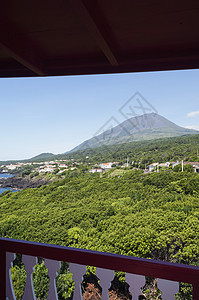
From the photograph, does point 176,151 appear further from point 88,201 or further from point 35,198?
point 35,198

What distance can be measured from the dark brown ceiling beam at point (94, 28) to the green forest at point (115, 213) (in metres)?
7.54

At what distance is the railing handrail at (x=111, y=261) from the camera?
86 cm

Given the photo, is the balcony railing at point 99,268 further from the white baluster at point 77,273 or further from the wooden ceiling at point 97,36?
the wooden ceiling at point 97,36

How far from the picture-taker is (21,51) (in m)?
1.13

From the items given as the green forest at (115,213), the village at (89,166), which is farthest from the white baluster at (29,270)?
the village at (89,166)

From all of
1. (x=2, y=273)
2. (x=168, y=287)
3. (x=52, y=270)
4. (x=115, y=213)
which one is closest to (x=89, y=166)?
(x=115, y=213)

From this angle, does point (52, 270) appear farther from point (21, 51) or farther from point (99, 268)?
point (21, 51)

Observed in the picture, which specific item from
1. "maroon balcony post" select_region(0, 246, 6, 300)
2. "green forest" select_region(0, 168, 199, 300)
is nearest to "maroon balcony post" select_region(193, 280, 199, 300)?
"maroon balcony post" select_region(0, 246, 6, 300)

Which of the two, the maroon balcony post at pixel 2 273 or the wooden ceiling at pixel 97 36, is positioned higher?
the wooden ceiling at pixel 97 36

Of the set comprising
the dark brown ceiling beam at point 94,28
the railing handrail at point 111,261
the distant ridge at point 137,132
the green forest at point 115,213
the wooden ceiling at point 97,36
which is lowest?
the green forest at point 115,213

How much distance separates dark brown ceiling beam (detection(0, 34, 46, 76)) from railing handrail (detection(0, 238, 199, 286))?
0.93 meters

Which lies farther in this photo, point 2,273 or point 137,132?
point 137,132

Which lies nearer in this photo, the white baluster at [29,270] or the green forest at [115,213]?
the white baluster at [29,270]

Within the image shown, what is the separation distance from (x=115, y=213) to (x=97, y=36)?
947 centimetres
